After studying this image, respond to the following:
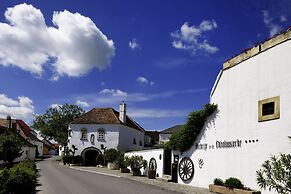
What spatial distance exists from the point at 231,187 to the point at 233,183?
0.24 metres

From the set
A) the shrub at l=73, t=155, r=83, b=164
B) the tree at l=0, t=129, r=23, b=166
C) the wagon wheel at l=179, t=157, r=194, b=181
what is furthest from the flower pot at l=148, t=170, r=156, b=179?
the shrub at l=73, t=155, r=83, b=164

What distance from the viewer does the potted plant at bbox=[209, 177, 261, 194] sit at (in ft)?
53.4

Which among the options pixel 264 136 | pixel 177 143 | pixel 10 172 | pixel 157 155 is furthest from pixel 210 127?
pixel 10 172

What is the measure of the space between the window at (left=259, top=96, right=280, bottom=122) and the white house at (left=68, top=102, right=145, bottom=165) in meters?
33.5

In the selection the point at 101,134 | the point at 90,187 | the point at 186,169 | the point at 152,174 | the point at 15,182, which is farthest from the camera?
the point at 101,134

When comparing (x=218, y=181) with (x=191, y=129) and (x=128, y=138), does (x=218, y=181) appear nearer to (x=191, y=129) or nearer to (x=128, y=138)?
(x=191, y=129)

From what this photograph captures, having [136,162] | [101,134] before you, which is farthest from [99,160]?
[136,162]

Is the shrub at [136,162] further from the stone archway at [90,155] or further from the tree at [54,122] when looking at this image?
the tree at [54,122]

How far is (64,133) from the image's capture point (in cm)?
6228

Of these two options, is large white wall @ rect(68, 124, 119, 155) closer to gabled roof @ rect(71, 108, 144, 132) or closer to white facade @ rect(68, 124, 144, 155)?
white facade @ rect(68, 124, 144, 155)

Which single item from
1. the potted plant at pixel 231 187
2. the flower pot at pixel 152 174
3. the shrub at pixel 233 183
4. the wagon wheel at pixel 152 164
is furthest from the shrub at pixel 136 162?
the shrub at pixel 233 183

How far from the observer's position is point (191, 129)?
72.8ft

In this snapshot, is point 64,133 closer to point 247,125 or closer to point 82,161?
point 82,161

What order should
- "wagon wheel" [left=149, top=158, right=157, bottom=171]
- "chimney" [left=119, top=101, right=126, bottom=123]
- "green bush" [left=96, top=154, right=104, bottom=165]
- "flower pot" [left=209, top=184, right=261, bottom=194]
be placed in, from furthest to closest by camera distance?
1. "chimney" [left=119, top=101, right=126, bottom=123]
2. "green bush" [left=96, top=154, right=104, bottom=165]
3. "wagon wheel" [left=149, top=158, right=157, bottom=171]
4. "flower pot" [left=209, top=184, right=261, bottom=194]
